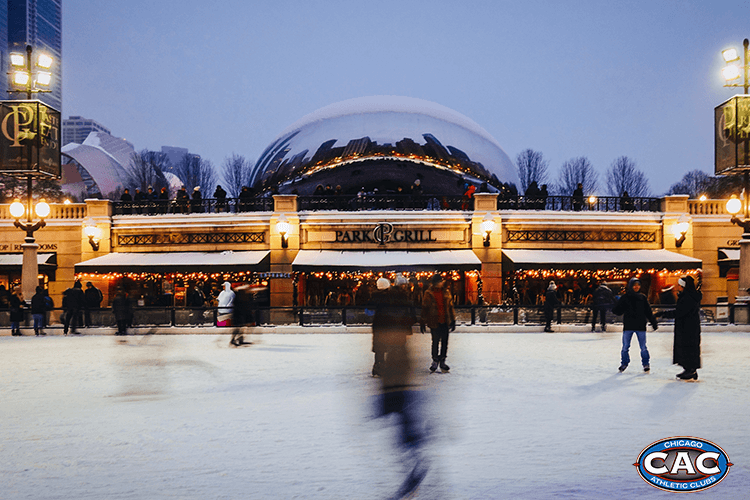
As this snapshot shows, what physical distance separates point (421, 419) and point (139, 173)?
57.7 m

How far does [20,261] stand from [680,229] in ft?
91.2

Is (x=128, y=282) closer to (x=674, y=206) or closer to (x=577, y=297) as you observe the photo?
(x=577, y=297)

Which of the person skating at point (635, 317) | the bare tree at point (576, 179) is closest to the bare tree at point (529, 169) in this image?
the bare tree at point (576, 179)

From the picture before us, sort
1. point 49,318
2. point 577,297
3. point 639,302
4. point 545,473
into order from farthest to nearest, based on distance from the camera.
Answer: point 577,297, point 49,318, point 639,302, point 545,473

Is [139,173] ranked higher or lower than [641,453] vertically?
higher

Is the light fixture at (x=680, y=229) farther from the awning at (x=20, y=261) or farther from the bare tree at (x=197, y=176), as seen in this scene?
the bare tree at (x=197, y=176)

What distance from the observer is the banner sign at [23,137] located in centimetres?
1745

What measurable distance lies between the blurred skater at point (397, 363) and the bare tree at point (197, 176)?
194ft

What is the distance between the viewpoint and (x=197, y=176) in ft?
210

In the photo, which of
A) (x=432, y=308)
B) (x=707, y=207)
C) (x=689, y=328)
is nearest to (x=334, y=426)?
(x=432, y=308)

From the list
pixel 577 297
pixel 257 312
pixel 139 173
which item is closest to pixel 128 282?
pixel 257 312

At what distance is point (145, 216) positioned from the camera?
26.1m

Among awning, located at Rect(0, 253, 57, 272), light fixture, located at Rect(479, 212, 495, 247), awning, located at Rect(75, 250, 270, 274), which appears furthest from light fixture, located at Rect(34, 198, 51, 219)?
light fixture, located at Rect(479, 212, 495, 247)

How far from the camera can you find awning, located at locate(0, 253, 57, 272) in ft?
Result: 85.5
